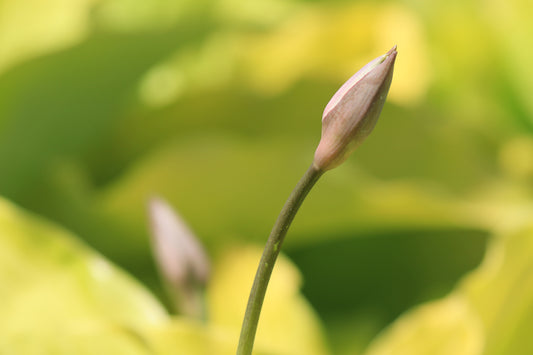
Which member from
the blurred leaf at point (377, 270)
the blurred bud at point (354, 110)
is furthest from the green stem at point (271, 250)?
→ the blurred leaf at point (377, 270)

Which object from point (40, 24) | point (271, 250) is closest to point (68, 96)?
point (40, 24)

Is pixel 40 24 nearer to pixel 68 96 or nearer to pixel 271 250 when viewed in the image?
pixel 68 96

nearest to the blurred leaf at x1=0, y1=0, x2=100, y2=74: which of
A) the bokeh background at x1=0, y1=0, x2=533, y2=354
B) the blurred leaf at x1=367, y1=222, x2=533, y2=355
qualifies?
the bokeh background at x1=0, y1=0, x2=533, y2=354

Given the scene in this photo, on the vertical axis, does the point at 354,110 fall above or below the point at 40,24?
below

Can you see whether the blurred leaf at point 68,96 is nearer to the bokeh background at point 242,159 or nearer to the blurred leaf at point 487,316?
the bokeh background at point 242,159

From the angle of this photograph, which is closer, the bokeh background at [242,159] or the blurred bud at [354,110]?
the blurred bud at [354,110]

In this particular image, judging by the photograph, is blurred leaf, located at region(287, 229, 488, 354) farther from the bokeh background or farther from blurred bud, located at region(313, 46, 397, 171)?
blurred bud, located at region(313, 46, 397, 171)
